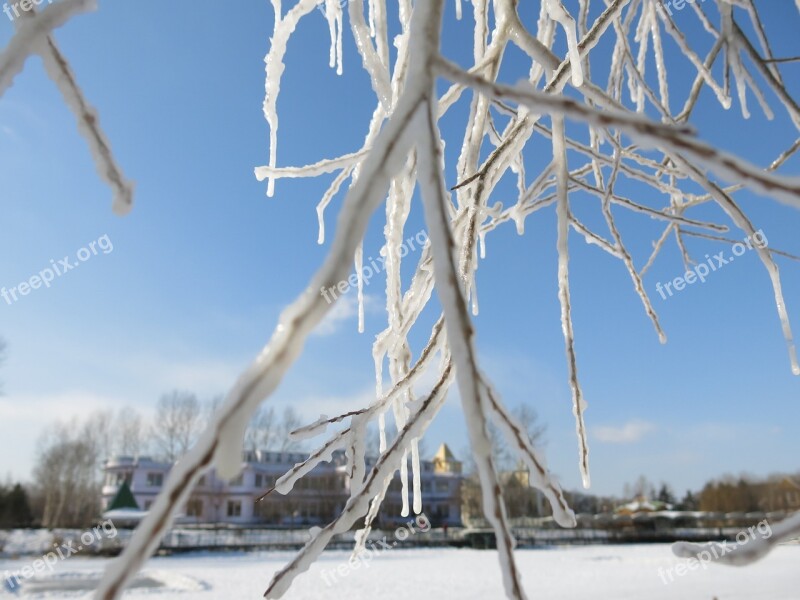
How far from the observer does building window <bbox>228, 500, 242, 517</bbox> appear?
25.8 metres

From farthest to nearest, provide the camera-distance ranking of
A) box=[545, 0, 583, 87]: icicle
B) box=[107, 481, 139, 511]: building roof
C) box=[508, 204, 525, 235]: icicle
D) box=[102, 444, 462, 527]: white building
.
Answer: box=[102, 444, 462, 527]: white building < box=[107, 481, 139, 511]: building roof < box=[508, 204, 525, 235]: icicle < box=[545, 0, 583, 87]: icicle

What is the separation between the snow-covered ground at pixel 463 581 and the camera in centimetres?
638

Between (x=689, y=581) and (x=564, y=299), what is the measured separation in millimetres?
7851

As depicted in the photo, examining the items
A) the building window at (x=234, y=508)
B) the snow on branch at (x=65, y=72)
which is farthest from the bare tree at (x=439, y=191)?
the building window at (x=234, y=508)

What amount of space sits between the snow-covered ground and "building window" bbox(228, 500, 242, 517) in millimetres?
14702

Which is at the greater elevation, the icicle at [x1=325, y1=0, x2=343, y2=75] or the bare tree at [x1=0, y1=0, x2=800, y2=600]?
the icicle at [x1=325, y1=0, x2=343, y2=75]

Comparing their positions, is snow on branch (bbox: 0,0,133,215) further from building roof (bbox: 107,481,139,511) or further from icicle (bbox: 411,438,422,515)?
building roof (bbox: 107,481,139,511)

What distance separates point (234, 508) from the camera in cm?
2594

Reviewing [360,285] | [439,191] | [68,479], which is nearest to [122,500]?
[68,479]

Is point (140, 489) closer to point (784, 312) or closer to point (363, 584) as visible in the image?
point (363, 584)

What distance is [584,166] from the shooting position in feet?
2.91

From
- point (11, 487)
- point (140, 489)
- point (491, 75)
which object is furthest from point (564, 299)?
point (140, 489)

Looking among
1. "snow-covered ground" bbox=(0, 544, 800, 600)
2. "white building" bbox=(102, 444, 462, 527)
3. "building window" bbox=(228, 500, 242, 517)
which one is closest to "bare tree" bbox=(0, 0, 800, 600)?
"snow-covered ground" bbox=(0, 544, 800, 600)

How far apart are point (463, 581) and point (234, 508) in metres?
19.9
